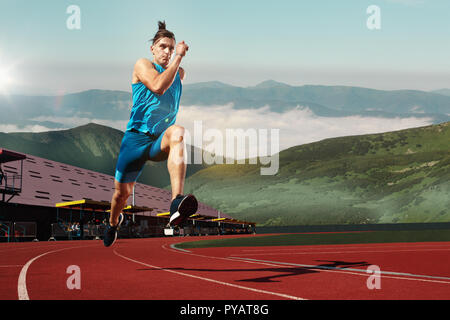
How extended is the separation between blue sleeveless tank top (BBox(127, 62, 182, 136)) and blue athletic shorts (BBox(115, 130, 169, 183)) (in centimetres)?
8

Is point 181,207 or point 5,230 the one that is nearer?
point 181,207

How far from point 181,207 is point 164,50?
5.59 ft

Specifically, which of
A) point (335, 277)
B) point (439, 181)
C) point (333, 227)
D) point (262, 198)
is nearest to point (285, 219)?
point (262, 198)

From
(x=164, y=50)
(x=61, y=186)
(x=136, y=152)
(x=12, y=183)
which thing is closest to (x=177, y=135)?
(x=136, y=152)

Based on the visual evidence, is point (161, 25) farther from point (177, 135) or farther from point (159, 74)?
point (177, 135)

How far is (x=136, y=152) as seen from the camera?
5.23 metres

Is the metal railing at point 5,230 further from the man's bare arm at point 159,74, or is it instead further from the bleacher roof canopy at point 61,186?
the man's bare arm at point 159,74

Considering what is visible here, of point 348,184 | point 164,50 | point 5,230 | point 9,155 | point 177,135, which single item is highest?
point 348,184

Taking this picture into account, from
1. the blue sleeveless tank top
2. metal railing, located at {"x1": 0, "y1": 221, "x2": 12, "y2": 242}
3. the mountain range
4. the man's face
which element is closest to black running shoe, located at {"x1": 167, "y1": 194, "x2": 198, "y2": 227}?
the blue sleeveless tank top

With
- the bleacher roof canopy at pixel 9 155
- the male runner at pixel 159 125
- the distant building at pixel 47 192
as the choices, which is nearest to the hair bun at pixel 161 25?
A: the male runner at pixel 159 125

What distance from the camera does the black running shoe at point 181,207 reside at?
503 centimetres

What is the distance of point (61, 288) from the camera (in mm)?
6883

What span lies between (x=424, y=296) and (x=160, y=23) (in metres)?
4.38
